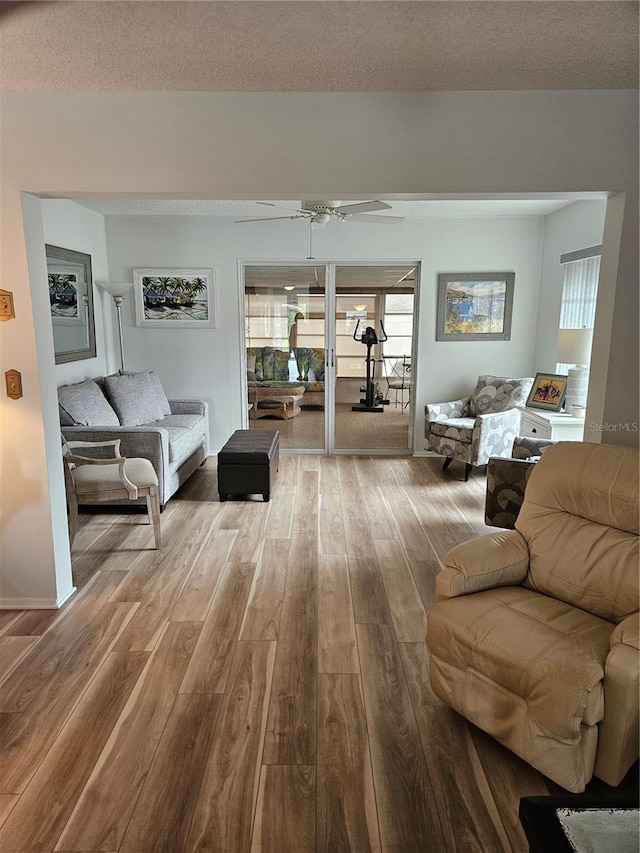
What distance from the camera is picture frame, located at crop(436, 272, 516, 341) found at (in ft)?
19.0

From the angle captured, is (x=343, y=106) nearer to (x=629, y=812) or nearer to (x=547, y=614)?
(x=547, y=614)

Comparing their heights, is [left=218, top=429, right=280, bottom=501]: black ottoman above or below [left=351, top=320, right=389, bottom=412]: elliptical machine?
below

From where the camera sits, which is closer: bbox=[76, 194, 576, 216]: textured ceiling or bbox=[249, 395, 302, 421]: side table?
bbox=[76, 194, 576, 216]: textured ceiling

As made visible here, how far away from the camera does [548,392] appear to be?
16.6ft

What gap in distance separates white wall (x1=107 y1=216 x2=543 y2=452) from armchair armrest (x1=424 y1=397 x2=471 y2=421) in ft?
1.13

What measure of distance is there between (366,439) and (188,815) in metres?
4.73

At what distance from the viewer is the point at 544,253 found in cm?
569

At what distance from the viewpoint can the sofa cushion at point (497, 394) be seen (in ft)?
17.4

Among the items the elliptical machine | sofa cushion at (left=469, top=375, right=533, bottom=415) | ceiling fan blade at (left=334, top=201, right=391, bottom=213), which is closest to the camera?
ceiling fan blade at (left=334, top=201, right=391, bottom=213)

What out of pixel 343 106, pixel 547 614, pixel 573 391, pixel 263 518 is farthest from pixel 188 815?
pixel 573 391

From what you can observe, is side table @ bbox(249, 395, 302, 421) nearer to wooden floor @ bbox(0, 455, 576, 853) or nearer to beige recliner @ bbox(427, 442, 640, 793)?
wooden floor @ bbox(0, 455, 576, 853)

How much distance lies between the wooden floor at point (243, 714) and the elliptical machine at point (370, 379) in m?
2.69

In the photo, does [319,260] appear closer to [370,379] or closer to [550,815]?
[370,379]

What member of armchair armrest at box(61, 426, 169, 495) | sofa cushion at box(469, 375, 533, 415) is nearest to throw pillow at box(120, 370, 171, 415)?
armchair armrest at box(61, 426, 169, 495)
